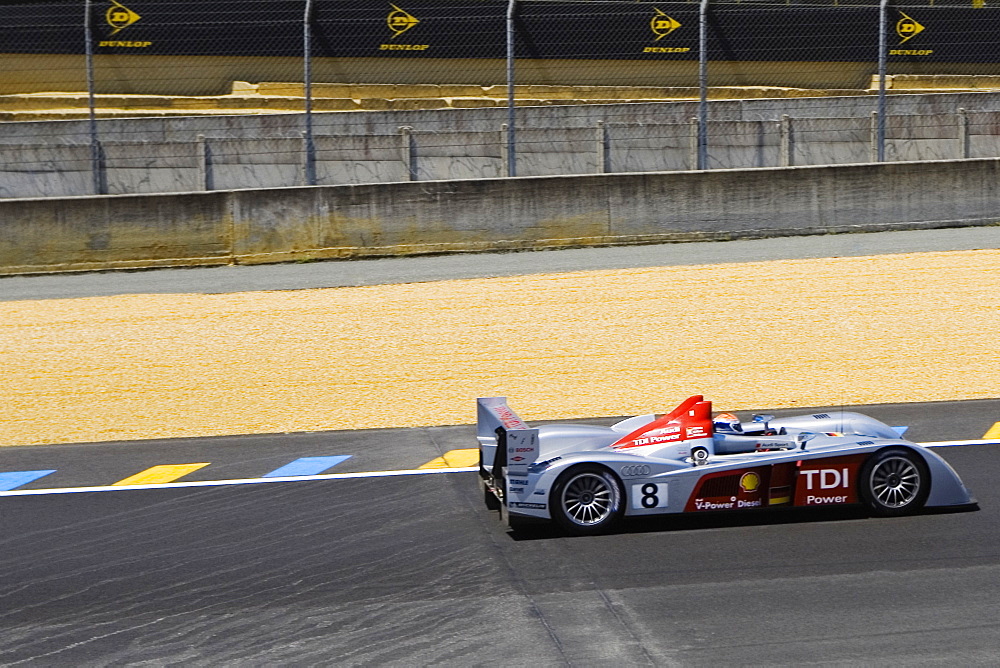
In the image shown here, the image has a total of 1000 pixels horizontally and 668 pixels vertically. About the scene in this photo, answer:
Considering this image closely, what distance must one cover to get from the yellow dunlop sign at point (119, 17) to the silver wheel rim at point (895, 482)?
22.8 m

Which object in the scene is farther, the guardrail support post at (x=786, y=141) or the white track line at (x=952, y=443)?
the guardrail support post at (x=786, y=141)

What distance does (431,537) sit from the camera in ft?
24.9

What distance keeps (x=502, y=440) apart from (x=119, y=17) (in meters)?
22.1

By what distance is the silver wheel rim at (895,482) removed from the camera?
25.1 ft

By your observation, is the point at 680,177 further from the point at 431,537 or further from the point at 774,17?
the point at 431,537

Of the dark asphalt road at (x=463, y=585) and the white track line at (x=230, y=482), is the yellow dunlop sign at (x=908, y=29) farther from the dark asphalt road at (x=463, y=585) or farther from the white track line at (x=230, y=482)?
the white track line at (x=230, y=482)

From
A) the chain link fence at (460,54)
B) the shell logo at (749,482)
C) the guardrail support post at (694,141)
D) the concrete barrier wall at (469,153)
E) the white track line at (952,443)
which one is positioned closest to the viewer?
the shell logo at (749,482)

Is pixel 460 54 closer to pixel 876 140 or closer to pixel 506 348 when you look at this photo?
pixel 876 140

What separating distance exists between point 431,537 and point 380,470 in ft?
5.89

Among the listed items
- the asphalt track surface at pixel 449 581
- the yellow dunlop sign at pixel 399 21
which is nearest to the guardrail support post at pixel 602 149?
Answer: the yellow dunlop sign at pixel 399 21

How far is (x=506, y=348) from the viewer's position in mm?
13648

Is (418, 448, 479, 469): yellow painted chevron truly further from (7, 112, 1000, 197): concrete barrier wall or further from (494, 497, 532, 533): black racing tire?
(7, 112, 1000, 197): concrete barrier wall

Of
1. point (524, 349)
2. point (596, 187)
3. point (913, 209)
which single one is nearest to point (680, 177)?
point (596, 187)

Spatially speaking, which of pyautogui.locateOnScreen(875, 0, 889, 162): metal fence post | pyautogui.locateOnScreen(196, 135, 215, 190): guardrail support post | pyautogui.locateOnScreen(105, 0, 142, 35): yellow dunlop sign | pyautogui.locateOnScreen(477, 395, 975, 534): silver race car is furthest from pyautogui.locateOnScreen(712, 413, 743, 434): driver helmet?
pyautogui.locateOnScreen(105, 0, 142, 35): yellow dunlop sign
